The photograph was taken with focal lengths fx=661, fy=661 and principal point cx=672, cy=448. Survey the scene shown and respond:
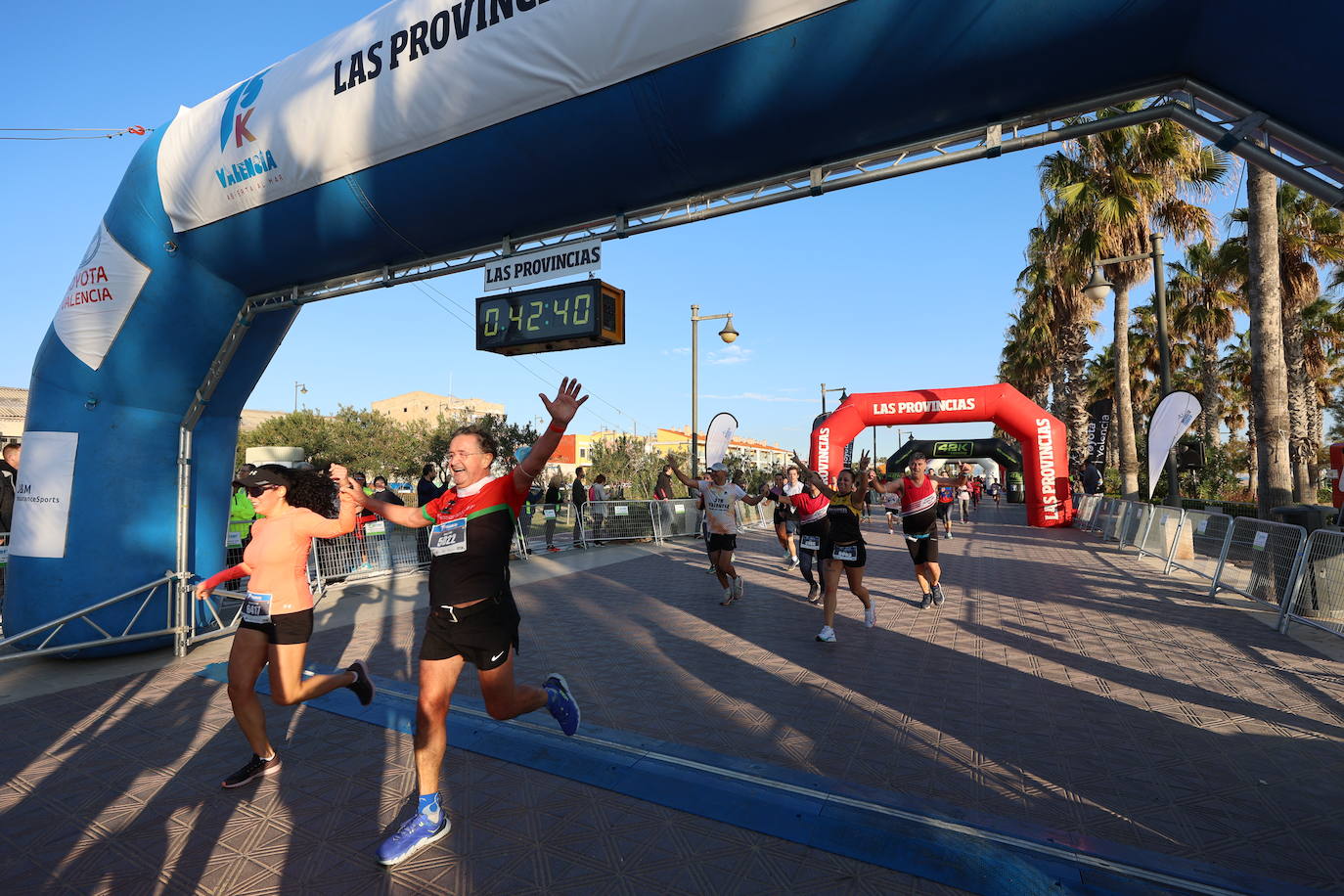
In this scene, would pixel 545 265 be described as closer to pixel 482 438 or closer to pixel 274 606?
pixel 482 438

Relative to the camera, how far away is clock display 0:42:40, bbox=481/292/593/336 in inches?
233

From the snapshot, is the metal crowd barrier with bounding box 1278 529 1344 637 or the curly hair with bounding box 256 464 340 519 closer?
the curly hair with bounding box 256 464 340 519

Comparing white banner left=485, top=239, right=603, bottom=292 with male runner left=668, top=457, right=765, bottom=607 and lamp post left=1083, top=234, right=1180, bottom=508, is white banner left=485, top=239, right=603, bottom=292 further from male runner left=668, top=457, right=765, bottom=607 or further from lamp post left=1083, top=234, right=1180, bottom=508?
lamp post left=1083, top=234, right=1180, bottom=508

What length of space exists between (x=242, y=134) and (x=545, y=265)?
319cm

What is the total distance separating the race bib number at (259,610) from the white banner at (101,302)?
433 centimetres

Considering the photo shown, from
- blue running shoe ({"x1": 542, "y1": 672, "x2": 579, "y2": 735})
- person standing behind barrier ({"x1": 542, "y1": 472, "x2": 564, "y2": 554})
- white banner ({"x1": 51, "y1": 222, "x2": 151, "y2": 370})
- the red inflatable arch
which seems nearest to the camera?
blue running shoe ({"x1": 542, "y1": 672, "x2": 579, "y2": 735})

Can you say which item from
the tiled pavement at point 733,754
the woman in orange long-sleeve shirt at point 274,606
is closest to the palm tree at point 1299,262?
the tiled pavement at point 733,754

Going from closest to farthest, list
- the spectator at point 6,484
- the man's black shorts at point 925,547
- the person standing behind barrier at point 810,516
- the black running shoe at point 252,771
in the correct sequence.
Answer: the black running shoe at point 252,771, the person standing behind barrier at point 810,516, the man's black shorts at point 925,547, the spectator at point 6,484

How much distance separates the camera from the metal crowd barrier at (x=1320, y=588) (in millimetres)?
6582

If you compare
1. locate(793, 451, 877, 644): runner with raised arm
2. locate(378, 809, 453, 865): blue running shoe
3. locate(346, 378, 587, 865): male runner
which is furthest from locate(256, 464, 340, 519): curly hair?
locate(793, 451, 877, 644): runner with raised arm

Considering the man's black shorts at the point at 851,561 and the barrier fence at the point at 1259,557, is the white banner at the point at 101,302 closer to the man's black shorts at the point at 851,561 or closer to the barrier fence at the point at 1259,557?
the man's black shorts at the point at 851,561

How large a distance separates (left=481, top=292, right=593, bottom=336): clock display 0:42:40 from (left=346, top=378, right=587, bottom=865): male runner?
2.52 metres

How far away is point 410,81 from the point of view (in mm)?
5500

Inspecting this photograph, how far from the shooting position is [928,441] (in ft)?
115
